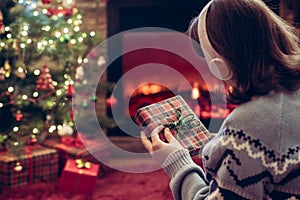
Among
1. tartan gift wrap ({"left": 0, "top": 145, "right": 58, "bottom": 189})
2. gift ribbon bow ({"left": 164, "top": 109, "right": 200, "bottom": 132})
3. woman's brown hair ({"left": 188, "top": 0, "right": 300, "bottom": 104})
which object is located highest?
woman's brown hair ({"left": 188, "top": 0, "right": 300, "bottom": 104})

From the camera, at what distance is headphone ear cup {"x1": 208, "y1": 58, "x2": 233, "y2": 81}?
98 cm

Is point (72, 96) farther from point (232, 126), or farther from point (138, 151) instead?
point (232, 126)

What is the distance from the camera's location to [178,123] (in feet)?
4.50

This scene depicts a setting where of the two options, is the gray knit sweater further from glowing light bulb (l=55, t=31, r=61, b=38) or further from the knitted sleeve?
glowing light bulb (l=55, t=31, r=61, b=38)

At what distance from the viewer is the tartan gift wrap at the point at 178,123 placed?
1340 mm

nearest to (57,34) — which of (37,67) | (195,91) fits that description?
(37,67)

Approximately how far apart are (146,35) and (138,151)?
3.02 ft

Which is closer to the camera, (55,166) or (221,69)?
(221,69)

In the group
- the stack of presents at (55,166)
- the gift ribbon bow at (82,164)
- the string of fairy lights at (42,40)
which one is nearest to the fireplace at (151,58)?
the string of fairy lights at (42,40)

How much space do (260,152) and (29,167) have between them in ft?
7.70

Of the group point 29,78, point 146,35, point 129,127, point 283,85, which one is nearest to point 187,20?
point 146,35

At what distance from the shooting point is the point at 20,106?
3053 millimetres

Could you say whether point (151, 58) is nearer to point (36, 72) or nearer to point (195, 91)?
point (195, 91)

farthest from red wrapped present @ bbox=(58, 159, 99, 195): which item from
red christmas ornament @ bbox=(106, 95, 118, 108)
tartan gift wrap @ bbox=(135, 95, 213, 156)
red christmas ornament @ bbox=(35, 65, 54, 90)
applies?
tartan gift wrap @ bbox=(135, 95, 213, 156)
